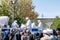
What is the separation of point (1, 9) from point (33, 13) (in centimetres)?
742

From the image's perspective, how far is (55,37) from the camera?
43.5 feet

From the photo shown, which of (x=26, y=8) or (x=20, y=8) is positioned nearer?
(x=20, y=8)

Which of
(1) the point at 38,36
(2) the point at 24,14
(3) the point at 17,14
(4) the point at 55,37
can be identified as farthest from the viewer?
(2) the point at 24,14

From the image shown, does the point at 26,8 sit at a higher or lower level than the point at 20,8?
lower

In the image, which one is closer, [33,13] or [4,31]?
[4,31]

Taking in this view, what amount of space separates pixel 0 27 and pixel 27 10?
33305mm

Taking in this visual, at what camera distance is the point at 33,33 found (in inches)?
610

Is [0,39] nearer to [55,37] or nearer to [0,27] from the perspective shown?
[0,27]

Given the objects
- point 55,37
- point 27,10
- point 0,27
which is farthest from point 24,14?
point 55,37

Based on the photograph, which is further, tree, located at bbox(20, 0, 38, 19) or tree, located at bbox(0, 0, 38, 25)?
tree, located at bbox(20, 0, 38, 19)

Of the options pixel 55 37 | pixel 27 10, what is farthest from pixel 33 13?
pixel 55 37

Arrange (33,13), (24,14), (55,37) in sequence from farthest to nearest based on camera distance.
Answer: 1. (33,13)
2. (24,14)
3. (55,37)

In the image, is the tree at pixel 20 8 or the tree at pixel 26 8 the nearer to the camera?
the tree at pixel 20 8

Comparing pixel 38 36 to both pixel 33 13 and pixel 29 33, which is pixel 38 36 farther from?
pixel 33 13
